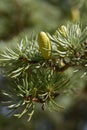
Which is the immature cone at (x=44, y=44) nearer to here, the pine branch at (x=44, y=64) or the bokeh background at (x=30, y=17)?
the pine branch at (x=44, y=64)

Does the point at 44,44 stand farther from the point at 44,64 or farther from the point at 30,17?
the point at 30,17

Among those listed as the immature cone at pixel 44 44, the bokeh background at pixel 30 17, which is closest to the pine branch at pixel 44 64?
the immature cone at pixel 44 44

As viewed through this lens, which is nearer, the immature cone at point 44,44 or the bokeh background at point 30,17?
the immature cone at point 44,44

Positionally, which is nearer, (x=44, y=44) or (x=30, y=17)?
(x=44, y=44)

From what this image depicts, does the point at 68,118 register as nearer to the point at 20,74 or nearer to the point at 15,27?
the point at 15,27

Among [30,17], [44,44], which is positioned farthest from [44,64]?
[30,17]

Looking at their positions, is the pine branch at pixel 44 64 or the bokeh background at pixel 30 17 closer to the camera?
the pine branch at pixel 44 64

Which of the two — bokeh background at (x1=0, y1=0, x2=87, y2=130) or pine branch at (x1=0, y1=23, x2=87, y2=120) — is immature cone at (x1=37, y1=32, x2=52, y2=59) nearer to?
pine branch at (x1=0, y1=23, x2=87, y2=120)

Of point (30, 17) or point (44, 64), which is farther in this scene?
point (30, 17)

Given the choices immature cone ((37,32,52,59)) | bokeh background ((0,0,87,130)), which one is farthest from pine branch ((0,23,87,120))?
bokeh background ((0,0,87,130))
